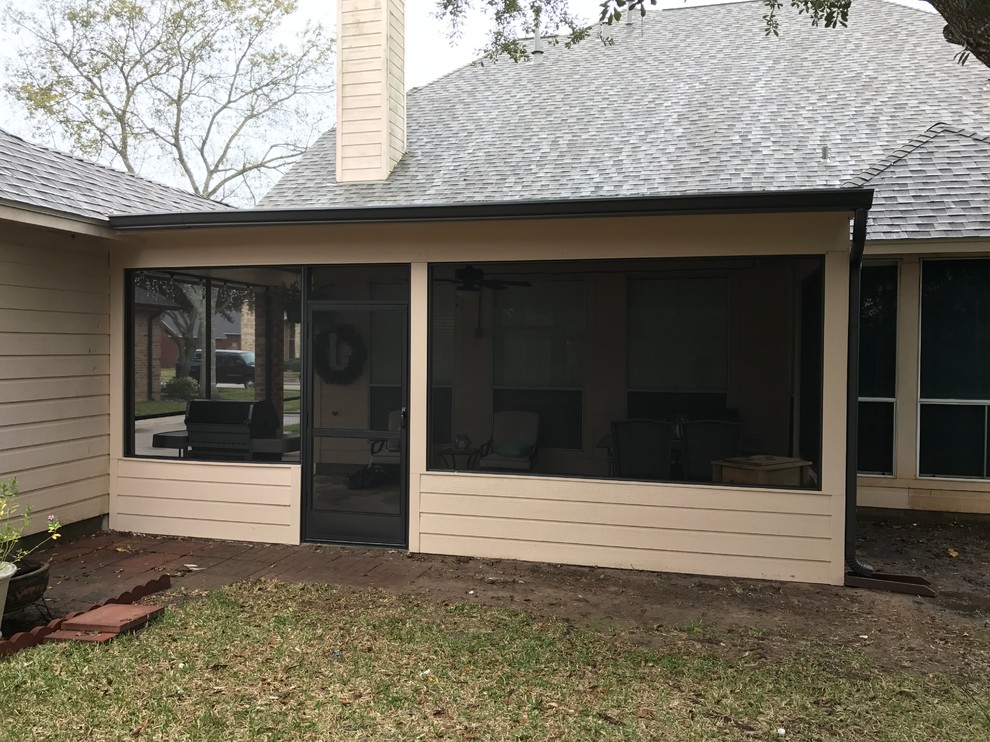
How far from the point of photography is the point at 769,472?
573 cm

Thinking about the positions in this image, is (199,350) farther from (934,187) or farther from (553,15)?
(934,187)

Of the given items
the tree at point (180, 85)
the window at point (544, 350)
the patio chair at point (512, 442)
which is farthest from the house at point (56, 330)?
the tree at point (180, 85)

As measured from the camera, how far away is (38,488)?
612 centimetres

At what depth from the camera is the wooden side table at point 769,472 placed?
5.73 m

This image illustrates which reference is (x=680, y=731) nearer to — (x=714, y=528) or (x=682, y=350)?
(x=714, y=528)

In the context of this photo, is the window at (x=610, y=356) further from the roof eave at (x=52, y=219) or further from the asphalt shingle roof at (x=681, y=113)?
the roof eave at (x=52, y=219)

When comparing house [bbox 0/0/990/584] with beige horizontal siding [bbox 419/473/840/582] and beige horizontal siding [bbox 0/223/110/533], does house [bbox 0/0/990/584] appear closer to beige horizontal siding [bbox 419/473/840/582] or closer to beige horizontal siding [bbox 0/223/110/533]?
beige horizontal siding [bbox 419/473/840/582]

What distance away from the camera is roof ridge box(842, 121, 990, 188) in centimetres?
805

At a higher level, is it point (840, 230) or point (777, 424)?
point (840, 230)

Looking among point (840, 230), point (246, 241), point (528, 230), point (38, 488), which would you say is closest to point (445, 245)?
point (528, 230)

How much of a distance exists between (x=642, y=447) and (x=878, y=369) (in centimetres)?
284

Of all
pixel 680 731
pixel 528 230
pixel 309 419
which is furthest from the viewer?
pixel 309 419

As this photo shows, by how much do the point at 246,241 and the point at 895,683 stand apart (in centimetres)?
542

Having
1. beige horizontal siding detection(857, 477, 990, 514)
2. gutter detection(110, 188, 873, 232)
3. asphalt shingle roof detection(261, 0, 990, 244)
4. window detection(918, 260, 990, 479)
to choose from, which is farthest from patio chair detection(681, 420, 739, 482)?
asphalt shingle roof detection(261, 0, 990, 244)
